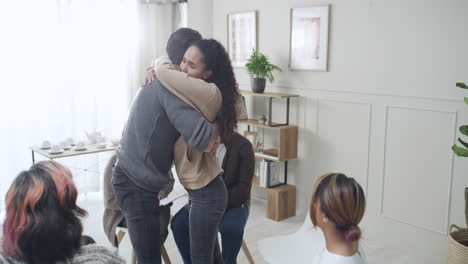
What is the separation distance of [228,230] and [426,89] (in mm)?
1741

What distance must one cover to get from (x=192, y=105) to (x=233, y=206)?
1200mm

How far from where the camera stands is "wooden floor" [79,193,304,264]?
11.0 ft

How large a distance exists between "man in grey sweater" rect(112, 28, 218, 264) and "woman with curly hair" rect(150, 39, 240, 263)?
0.06m

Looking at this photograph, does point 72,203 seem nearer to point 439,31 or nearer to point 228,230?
point 228,230

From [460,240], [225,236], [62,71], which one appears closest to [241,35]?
[62,71]

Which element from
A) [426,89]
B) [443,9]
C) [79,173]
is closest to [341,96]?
[426,89]

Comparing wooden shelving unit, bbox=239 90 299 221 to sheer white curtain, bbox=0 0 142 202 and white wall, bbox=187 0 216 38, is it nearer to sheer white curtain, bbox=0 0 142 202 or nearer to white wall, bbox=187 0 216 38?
white wall, bbox=187 0 216 38

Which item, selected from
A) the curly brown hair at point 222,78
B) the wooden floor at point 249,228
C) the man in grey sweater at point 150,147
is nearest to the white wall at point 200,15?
the wooden floor at point 249,228

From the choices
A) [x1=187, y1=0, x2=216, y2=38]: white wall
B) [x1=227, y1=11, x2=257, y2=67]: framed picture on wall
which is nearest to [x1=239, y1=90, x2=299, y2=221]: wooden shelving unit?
[x1=227, y1=11, x2=257, y2=67]: framed picture on wall

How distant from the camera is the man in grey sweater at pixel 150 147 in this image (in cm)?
172

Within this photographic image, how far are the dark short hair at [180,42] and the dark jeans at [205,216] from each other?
54cm

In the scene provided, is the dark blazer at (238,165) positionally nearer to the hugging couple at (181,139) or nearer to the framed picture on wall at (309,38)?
the hugging couple at (181,139)

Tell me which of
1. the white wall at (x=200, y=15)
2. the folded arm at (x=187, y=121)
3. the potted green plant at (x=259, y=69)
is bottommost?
the folded arm at (x=187, y=121)

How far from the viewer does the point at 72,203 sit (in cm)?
137
